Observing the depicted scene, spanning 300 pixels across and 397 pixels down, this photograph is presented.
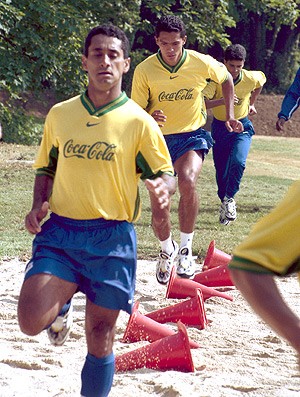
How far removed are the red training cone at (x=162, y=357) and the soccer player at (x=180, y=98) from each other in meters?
2.88

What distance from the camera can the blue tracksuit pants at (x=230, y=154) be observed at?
13.1 m

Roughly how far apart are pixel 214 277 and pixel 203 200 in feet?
22.7

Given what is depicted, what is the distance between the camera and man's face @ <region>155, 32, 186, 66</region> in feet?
30.4

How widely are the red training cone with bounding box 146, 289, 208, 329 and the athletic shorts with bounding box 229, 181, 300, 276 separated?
4.51 metres

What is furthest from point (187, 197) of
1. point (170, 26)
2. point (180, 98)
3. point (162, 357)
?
point (162, 357)

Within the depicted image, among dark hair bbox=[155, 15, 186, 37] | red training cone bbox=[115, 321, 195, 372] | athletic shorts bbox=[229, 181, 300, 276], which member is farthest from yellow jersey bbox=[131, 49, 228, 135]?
athletic shorts bbox=[229, 181, 300, 276]

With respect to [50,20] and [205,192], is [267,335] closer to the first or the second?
[205,192]

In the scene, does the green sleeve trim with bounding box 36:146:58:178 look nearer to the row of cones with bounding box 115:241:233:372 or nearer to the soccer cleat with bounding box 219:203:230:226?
the row of cones with bounding box 115:241:233:372

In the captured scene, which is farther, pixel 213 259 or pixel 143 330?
pixel 213 259

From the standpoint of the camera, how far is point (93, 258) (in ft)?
16.6

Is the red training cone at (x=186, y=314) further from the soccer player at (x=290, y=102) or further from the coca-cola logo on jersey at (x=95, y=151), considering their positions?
the soccer player at (x=290, y=102)

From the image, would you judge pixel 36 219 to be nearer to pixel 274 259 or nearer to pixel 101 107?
pixel 101 107

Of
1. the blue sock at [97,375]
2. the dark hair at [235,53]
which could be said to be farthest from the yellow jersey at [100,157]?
the dark hair at [235,53]

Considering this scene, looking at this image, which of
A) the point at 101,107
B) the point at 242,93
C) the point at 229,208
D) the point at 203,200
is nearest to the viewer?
the point at 101,107
